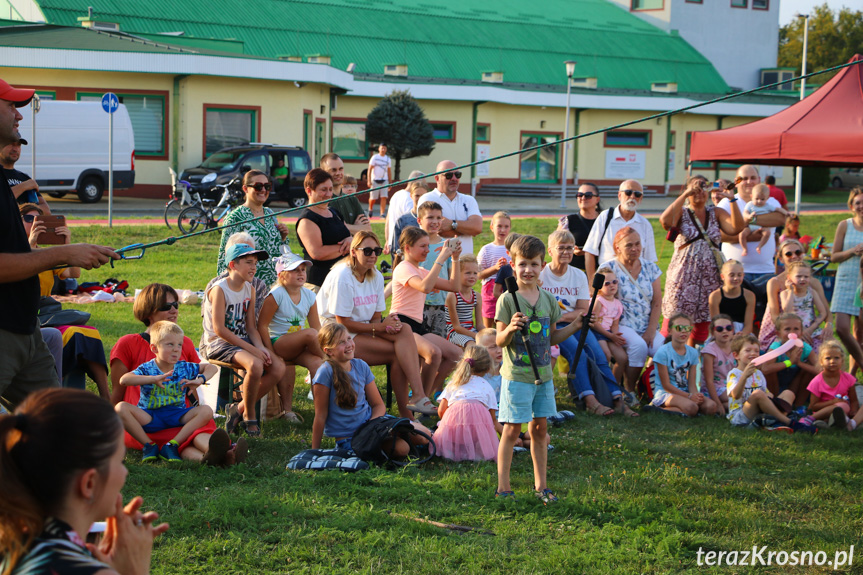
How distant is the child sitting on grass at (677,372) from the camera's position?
7.61 metres

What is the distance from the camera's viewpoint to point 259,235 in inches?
295

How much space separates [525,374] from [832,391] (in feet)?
11.8

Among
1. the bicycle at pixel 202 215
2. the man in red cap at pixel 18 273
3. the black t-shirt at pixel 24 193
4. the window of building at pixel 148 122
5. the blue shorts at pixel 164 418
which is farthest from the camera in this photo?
the window of building at pixel 148 122

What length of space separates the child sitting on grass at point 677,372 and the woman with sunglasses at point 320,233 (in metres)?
2.87

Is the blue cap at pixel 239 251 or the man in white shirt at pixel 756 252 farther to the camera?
the man in white shirt at pixel 756 252

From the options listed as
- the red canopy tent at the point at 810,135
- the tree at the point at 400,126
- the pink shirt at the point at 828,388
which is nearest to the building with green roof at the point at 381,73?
the tree at the point at 400,126

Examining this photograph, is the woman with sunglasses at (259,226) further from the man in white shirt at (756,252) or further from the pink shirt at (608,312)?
the man in white shirt at (756,252)

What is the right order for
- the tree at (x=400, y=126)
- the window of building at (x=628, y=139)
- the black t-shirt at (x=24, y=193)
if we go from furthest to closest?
the window of building at (x=628, y=139), the tree at (x=400, y=126), the black t-shirt at (x=24, y=193)

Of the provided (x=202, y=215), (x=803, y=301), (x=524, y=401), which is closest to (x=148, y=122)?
(x=202, y=215)

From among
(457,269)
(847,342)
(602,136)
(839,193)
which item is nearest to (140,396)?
(457,269)

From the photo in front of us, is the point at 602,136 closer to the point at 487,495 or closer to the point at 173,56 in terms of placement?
the point at 173,56

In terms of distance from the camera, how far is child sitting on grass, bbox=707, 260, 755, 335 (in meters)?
8.35

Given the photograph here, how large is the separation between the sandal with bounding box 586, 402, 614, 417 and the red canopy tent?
3281 millimetres

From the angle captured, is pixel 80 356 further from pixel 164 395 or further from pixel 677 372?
pixel 677 372
